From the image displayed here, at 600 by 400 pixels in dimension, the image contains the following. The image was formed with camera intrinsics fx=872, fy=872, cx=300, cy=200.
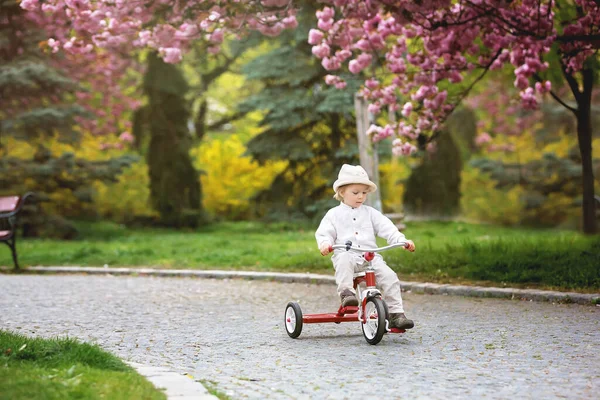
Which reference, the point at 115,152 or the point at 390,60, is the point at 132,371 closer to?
the point at 390,60

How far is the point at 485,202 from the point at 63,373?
25569 millimetres

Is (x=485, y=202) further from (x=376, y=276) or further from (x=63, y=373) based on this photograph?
(x=63, y=373)

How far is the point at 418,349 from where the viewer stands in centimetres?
693

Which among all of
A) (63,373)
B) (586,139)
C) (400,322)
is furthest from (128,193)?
(63,373)

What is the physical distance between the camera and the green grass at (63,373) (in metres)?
4.87

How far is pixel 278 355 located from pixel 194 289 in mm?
5712

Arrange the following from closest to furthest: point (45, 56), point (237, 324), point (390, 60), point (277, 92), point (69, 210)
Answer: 1. point (237, 324)
2. point (390, 60)
3. point (45, 56)
4. point (277, 92)
5. point (69, 210)

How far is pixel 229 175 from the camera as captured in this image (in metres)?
30.9

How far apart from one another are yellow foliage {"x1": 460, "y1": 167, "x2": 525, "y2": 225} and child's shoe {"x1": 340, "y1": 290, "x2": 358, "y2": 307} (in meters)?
22.4

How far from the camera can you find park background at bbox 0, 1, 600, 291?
70.4 ft

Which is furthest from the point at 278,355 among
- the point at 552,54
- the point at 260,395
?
the point at 552,54

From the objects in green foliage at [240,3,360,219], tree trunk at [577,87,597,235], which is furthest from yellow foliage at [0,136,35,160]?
tree trunk at [577,87,597,235]

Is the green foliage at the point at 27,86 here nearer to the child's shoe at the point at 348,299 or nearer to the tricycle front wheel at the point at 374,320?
the child's shoe at the point at 348,299

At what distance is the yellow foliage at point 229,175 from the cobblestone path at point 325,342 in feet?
59.2
